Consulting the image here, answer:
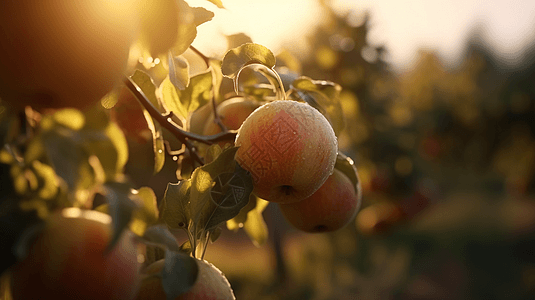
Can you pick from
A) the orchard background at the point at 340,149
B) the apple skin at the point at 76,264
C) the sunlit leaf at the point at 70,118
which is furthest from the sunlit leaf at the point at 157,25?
the apple skin at the point at 76,264

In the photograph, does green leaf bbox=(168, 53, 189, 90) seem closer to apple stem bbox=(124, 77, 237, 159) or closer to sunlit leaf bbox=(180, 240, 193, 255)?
apple stem bbox=(124, 77, 237, 159)

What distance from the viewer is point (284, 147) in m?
0.68

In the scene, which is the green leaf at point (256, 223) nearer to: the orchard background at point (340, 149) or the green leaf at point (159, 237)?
the orchard background at point (340, 149)

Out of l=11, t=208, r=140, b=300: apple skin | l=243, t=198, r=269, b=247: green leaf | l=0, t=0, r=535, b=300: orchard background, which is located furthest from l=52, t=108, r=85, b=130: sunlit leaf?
l=243, t=198, r=269, b=247: green leaf

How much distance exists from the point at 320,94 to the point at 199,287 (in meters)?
0.46

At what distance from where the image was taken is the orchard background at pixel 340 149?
475 millimetres

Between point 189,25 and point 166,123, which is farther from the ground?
point 189,25

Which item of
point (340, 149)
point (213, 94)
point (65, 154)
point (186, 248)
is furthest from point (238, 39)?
point (340, 149)

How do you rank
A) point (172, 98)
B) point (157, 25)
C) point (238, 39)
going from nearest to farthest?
point (157, 25)
point (172, 98)
point (238, 39)

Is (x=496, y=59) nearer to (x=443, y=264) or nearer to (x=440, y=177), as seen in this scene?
(x=440, y=177)

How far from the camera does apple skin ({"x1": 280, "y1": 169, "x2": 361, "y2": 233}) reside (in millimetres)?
904

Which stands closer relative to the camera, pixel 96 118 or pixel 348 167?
pixel 96 118

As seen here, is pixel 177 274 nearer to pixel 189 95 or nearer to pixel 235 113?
pixel 189 95

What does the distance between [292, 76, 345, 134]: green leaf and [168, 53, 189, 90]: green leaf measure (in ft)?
0.95
